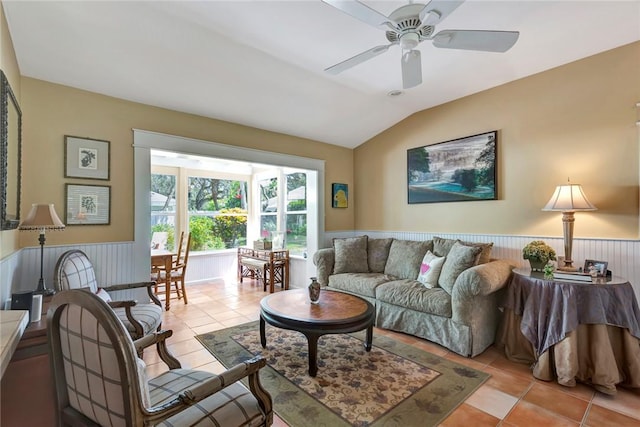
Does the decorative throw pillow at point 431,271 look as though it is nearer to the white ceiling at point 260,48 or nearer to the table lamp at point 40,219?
the white ceiling at point 260,48

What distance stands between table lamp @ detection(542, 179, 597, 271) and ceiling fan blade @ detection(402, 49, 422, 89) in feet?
5.52

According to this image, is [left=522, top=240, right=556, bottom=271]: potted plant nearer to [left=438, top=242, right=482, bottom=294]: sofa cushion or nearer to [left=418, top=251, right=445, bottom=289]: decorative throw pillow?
[left=438, top=242, right=482, bottom=294]: sofa cushion

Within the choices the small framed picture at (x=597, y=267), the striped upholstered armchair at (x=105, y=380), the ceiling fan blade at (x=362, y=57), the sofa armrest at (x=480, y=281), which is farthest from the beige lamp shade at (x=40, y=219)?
the small framed picture at (x=597, y=267)

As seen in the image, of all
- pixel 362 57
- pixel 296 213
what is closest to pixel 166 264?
pixel 296 213

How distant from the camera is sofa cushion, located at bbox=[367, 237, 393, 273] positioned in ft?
13.7

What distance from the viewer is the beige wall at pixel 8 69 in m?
1.94

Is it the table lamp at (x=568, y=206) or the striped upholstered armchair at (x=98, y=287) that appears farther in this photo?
the table lamp at (x=568, y=206)

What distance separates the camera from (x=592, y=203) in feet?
9.36

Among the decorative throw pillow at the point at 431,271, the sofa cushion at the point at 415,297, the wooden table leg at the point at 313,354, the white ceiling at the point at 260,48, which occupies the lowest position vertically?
the wooden table leg at the point at 313,354

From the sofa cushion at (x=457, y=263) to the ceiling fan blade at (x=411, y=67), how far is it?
171 centimetres

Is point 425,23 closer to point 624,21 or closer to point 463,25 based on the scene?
point 463,25

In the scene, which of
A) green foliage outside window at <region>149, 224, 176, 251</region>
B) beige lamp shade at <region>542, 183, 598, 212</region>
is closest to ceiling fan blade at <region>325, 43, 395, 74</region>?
beige lamp shade at <region>542, 183, 598, 212</region>

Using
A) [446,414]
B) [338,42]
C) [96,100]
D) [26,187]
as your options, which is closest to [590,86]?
[338,42]

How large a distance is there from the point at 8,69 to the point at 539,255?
4484 mm
